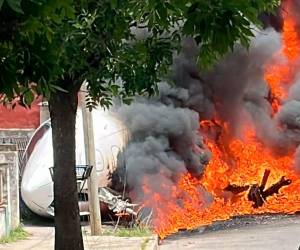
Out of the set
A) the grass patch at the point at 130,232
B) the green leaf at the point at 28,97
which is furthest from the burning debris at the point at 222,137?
the green leaf at the point at 28,97

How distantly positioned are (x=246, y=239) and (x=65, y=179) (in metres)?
6.02

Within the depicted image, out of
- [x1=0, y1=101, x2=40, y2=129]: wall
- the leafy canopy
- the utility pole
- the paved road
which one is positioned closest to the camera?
the leafy canopy

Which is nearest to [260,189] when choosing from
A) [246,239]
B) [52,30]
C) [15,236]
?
[246,239]

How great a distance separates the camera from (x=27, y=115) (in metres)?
21.0

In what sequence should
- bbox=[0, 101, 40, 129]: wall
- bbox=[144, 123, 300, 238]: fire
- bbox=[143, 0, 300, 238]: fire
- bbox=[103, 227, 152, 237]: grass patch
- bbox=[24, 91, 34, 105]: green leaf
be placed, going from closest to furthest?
1. bbox=[24, 91, 34, 105]: green leaf
2. bbox=[103, 227, 152, 237]: grass patch
3. bbox=[144, 123, 300, 238]: fire
4. bbox=[143, 0, 300, 238]: fire
5. bbox=[0, 101, 40, 129]: wall

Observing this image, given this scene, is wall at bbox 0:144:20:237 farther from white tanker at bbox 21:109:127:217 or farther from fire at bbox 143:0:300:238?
fire at bbox 143:0:300:238

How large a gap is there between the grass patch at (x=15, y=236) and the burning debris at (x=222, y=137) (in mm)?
2797

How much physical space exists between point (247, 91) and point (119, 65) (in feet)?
37.4

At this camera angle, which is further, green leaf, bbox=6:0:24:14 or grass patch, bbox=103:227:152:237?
grass patch, bbox=103:227:152:237

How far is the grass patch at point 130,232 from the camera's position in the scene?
40.7 feet

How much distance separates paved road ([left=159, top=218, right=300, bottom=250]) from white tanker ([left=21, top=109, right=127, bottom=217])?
341 centimetres

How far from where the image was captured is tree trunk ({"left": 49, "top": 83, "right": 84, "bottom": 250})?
21.7 feet

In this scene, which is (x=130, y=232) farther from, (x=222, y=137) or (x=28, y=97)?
(x=28, y=97)

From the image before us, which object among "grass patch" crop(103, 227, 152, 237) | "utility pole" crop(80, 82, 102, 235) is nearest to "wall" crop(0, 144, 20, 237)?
"utility pole" crop(80, 82, 102, 235)
